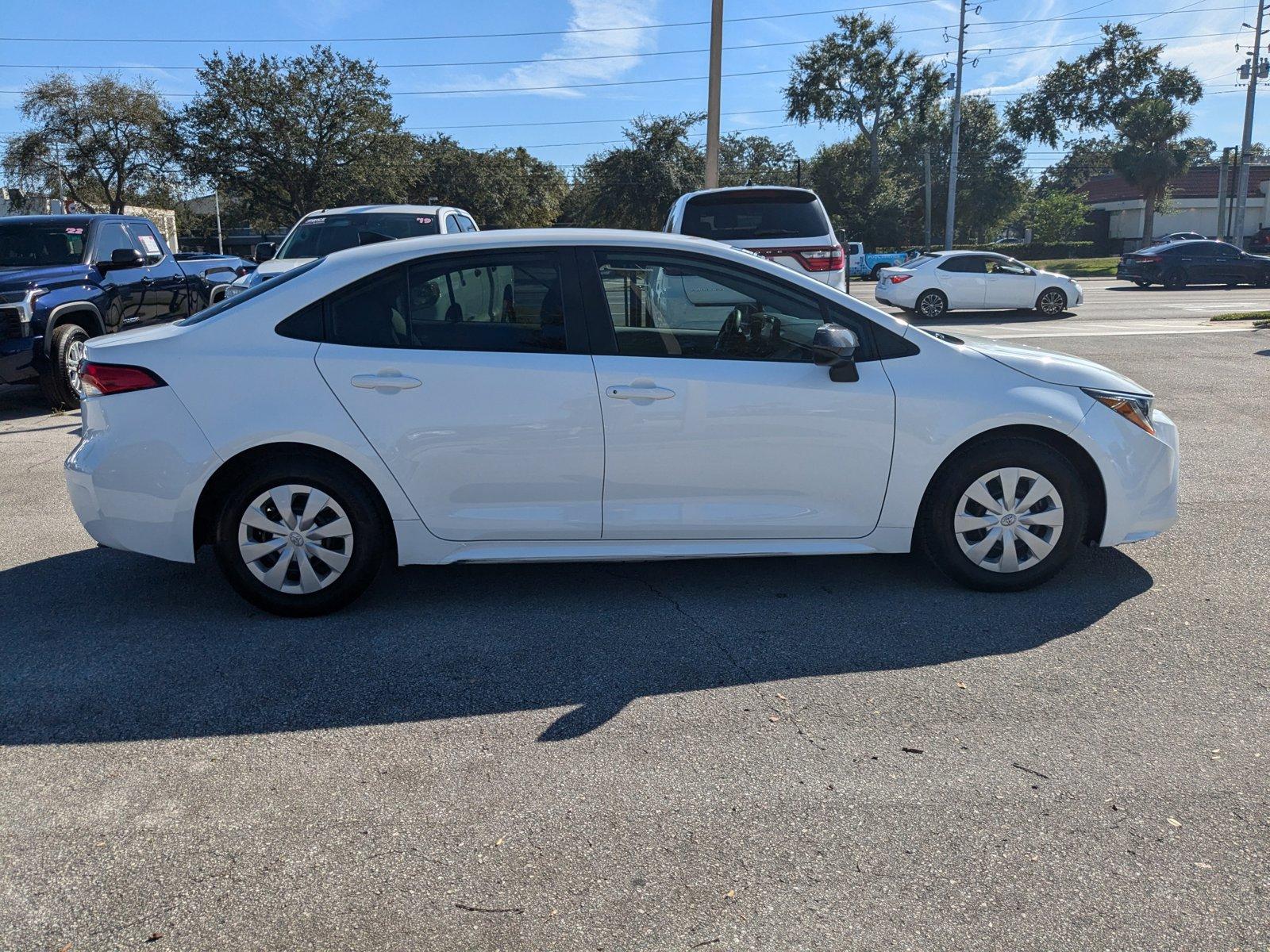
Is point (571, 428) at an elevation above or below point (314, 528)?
above

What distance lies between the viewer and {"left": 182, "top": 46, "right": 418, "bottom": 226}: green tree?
4138cm

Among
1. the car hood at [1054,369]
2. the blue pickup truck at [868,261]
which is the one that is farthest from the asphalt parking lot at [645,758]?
the blue pickup truck at [868,261]

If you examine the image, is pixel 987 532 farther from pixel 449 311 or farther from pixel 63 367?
pixel 63 367

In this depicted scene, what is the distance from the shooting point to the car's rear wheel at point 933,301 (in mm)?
20578

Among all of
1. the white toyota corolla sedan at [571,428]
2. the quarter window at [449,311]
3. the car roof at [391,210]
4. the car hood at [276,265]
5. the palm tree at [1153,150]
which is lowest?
the white toyota corolla sedan at [571,428]

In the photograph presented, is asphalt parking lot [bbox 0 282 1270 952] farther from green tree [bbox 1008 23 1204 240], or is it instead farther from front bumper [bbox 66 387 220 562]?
green tree [bbox 1008 23 1204 240]

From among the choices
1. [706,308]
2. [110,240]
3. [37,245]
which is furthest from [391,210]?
[706,308]

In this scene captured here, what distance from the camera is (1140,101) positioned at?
196 feet

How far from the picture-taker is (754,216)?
12.0m

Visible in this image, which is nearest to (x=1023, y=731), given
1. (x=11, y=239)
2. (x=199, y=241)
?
(x=11, y=239)

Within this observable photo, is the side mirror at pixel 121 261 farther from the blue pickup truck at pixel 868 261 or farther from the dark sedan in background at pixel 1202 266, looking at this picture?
the blue pickup truck at pixel 868 261

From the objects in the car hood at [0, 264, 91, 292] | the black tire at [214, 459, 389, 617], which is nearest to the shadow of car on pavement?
the black tire at [214, 459, 389, 617]

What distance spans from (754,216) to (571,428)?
818 centimetres

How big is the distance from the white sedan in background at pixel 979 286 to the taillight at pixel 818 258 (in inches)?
379
